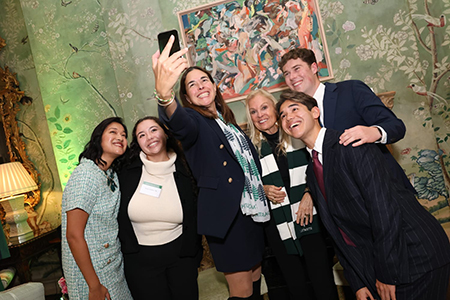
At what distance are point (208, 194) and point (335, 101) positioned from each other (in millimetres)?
1026

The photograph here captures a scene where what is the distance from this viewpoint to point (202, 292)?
283cm

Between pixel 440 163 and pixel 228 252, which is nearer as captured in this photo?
pixel 228 252

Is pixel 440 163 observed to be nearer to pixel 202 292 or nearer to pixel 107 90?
pixel 202 292

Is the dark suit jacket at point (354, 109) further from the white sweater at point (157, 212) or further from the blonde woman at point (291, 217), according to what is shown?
the white sweater at point (157, 212)

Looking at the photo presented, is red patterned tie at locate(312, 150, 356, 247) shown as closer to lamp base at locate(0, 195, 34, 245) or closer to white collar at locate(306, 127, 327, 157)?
white collar at locate(306, 127, 327, 157)

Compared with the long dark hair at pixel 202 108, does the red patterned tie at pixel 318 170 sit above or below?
below

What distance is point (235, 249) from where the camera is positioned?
1966 mm

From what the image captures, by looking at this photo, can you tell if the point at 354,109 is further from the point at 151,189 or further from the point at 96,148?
the point at 96,148

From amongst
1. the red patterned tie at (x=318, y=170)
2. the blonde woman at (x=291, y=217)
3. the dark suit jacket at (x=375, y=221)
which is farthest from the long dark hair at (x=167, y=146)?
the dark suit jacket at (x=375, y=221)

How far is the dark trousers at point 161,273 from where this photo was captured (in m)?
2.29

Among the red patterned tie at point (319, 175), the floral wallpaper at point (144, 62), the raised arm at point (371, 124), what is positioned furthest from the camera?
the floral wallpaper at point (144, 62)

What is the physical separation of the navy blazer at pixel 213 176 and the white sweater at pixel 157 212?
17.5 inches

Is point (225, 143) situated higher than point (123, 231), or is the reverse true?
point (225, 143)

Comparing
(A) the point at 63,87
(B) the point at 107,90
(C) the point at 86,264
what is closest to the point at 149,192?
(C) the point at 86,264
